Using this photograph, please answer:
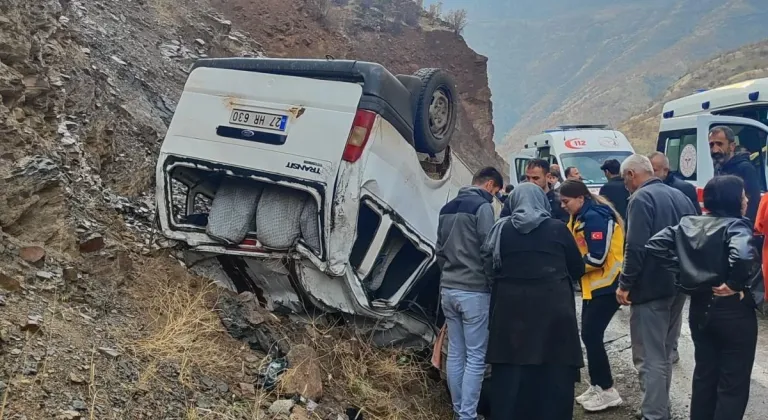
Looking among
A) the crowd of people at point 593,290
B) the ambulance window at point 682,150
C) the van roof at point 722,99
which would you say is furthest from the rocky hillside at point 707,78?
the crowd of people at point 593,290

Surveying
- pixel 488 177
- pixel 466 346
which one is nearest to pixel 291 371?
pixel 466 346

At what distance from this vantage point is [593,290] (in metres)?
4.32

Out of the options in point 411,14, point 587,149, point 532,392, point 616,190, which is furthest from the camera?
point 411,14

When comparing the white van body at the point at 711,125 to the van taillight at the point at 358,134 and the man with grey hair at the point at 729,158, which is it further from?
the van taillight at the point at 358,134

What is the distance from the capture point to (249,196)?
4398mm

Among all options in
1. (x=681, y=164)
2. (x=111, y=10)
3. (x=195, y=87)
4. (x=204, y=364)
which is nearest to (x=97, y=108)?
(x=195, y=87)

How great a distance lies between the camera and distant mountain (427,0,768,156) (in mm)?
73062

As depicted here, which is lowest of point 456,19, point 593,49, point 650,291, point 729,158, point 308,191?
point 650,291

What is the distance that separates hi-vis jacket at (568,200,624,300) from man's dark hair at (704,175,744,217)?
2.86 ft

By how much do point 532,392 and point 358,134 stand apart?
187cm

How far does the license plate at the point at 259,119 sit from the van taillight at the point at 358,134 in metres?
0.46

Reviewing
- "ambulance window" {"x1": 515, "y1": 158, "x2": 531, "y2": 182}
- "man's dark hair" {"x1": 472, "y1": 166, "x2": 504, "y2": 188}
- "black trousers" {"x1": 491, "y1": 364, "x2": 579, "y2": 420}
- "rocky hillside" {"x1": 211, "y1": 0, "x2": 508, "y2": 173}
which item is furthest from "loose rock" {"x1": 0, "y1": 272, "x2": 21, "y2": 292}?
"rocky hillside" {"x1": 211, "y1": 0, "x2": 508, "y2": 173}

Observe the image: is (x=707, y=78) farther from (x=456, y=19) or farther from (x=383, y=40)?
(x=383, y=40)

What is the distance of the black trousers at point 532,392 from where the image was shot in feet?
12.5
